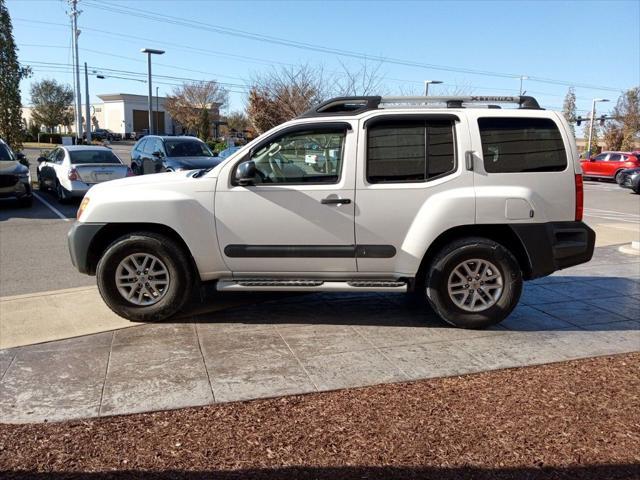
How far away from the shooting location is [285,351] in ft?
15.6

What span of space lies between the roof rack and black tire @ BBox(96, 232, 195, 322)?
1.79 meters

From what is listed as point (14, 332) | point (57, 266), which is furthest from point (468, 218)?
point (57, 266)

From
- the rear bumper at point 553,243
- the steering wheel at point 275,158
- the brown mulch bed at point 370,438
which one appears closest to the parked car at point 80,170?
the steering wheel at point 275,158

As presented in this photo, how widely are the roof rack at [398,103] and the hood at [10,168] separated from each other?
399 inches

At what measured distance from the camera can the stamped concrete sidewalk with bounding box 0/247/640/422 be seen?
397cm

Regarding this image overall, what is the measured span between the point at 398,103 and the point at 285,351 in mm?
2624

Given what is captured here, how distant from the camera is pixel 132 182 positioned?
544 centimetres

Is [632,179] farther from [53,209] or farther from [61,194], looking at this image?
[53,209]

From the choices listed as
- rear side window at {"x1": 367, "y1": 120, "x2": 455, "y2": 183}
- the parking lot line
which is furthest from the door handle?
the parking lot line

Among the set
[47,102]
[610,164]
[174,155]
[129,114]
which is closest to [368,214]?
[174,155]

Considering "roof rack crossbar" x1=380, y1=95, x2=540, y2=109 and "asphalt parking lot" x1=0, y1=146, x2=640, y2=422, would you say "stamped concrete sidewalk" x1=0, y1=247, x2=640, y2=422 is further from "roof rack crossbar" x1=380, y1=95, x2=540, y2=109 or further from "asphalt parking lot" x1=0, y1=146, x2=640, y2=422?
"roof rack crossbar" x1=380, y1=95, x2=540, y2=109

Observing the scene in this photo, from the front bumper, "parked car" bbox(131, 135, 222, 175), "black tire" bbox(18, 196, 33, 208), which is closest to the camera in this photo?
the front bumper

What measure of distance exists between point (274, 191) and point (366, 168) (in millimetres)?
861

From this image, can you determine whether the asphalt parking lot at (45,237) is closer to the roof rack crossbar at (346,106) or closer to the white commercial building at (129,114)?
the roof rack crossbar at (346,106)
